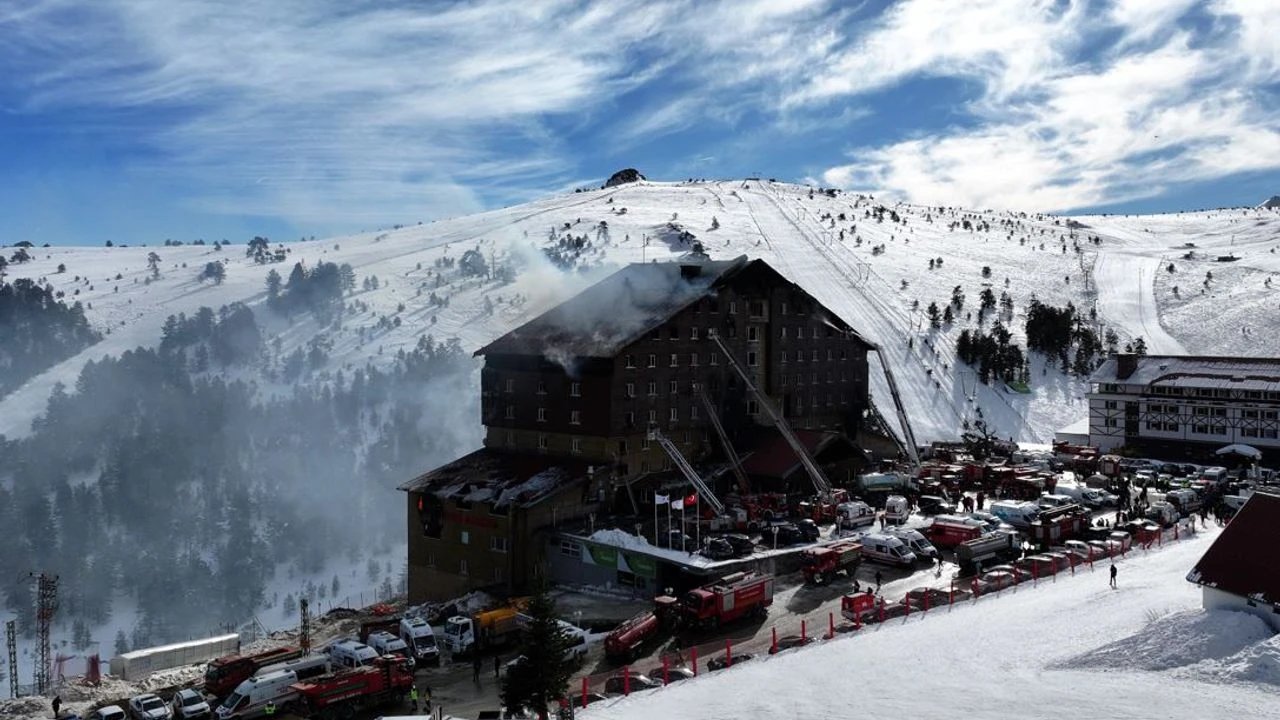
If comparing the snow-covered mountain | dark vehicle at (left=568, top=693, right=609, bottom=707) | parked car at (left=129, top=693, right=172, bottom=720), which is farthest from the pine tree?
the snow-covered mountain

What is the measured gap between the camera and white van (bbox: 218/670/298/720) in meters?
30.0

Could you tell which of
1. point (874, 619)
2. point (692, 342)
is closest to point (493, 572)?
point (692, 342)

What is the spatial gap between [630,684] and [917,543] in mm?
19176

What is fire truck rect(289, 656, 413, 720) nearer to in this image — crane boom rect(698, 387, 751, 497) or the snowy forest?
crane boom rect(698, 387, 751, 497)

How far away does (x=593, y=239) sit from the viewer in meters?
148

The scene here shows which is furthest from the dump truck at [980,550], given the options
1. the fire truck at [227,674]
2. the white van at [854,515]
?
the fire truck at [227,674]

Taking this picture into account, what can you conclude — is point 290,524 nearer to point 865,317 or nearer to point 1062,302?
point 865,317

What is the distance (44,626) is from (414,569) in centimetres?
1899

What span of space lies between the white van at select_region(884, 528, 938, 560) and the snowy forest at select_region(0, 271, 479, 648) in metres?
61.4

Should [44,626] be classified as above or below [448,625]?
below

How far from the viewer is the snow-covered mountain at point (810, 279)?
4144 inches

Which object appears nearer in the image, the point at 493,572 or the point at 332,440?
the point at 493,572

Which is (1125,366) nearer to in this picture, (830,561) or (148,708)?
(830,561)

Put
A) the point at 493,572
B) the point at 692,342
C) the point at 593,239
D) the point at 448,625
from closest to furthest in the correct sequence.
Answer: the point at 448,625
the point at 493,572
the point at 692,342
the point at 593,239
